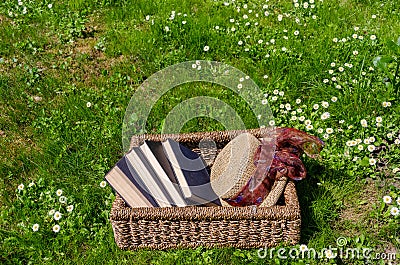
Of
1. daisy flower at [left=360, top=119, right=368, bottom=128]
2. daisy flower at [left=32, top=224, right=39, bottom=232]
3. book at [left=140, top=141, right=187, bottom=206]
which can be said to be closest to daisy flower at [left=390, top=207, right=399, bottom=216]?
daisy flower at [left=360, top=119, right=368, bottom=128]

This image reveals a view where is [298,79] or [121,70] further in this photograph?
[121,70]

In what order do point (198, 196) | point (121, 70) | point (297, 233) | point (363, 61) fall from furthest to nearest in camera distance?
point (121, 70) < point (363, 61) < point (198, 196) < point (297, 233)

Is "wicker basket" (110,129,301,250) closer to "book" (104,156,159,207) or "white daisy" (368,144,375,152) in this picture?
"book" (104,156,159,207)

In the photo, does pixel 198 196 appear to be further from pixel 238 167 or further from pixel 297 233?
pixel 297 233

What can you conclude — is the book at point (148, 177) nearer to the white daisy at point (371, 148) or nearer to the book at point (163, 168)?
the book at point (163, 168)

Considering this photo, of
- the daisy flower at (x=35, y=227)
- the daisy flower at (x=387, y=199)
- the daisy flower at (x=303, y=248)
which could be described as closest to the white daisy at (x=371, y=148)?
the daisy flower at (x=387, y=199)

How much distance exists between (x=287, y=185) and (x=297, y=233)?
1.02 feet

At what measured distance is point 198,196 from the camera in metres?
3.45

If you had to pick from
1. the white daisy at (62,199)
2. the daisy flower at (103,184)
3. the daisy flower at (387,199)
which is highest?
the daisy flower at (103,184)

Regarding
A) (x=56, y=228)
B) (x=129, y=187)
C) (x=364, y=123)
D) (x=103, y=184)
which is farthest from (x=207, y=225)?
A: (x=364, y=123)

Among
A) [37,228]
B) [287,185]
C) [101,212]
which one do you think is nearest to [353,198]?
[287,185]

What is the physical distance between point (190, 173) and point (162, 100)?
1.17 metres

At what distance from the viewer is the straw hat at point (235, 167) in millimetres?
3441

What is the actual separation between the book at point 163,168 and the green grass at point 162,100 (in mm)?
370
